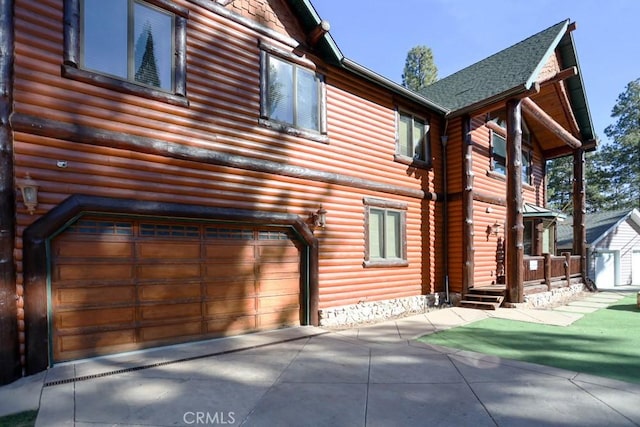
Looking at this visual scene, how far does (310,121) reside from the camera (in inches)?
322

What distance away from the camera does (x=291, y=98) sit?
785 cm

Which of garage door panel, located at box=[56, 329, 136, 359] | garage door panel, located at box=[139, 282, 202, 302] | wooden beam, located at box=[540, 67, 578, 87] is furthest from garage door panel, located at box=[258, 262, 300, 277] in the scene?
wooden beam, located at box=[540, 67, 578, 87]

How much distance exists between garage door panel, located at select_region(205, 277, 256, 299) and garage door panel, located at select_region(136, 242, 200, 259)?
66 cm

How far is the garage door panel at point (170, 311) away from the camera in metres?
5.70

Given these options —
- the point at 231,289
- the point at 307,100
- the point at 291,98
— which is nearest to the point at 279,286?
the point at 231,289

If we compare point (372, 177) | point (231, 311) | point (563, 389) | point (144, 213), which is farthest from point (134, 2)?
point (563, 389)

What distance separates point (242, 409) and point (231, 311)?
9.90 ft

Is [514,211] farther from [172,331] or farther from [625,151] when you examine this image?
[625,151]

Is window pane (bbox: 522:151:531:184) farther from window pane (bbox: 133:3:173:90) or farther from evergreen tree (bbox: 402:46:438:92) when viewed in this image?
evergreen tree (bbox: 402:46:438:92)

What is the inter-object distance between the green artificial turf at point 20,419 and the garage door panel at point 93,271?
1843 millimetres

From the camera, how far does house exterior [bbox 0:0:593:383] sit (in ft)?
15.9

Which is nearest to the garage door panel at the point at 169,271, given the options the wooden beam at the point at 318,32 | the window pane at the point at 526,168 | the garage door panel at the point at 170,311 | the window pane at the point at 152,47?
the garage door panel at the point at 170,311

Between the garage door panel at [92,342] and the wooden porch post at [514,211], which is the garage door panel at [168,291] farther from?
the wooden porch post at [514,211]

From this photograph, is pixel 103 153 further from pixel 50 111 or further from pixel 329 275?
pixel 329 275
